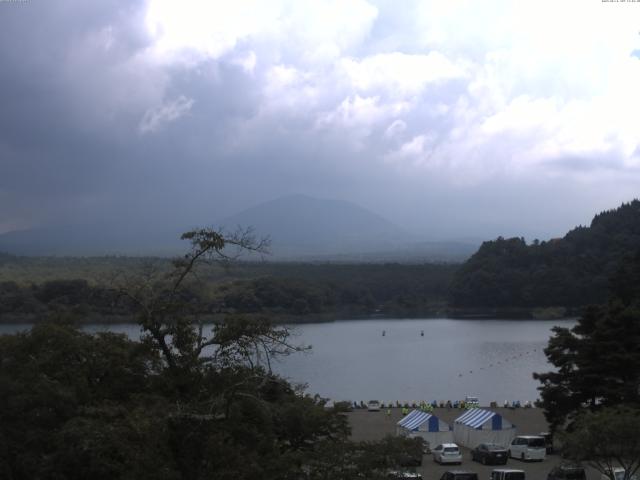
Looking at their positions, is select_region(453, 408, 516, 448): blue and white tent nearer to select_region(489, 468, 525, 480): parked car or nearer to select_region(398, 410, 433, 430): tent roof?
select_region(398, 410, 433, 430): tent roof

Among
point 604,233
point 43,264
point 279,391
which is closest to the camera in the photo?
point 279,391

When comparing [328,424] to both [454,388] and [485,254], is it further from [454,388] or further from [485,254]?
[485,254]

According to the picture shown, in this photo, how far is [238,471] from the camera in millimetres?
6078

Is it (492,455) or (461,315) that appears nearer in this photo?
(492,455)

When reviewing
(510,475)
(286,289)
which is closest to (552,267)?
(286,289)

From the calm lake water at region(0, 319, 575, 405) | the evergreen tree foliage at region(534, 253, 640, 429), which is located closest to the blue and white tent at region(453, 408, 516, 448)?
the evergreen tree foliage at region(534, 253, 640, 429)

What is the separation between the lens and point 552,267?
69.9m

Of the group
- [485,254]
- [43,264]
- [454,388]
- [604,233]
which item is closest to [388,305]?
[485,254]

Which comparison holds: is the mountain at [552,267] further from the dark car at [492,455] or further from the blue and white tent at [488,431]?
the dark car at [492,455]

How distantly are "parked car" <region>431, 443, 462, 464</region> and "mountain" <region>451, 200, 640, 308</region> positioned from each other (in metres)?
51.2

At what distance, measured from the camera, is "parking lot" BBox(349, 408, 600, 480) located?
46.1ft

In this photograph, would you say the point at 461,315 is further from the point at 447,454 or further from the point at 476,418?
the point at 447,454

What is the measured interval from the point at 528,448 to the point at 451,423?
553 centimetres

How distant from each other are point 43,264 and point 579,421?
275 feet
